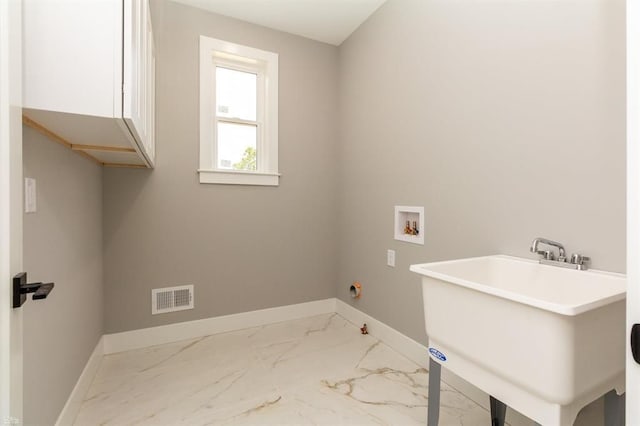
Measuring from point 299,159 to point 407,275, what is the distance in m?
1.38

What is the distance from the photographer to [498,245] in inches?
59.1

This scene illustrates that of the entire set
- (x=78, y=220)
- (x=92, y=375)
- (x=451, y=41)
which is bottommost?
(x=92, y=375)

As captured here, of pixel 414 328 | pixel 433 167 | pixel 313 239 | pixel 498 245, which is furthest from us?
pixel 313 239

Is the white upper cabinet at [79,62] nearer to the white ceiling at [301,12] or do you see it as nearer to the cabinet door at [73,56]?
the cabinet door at [73,56]

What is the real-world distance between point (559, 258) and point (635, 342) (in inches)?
31.9

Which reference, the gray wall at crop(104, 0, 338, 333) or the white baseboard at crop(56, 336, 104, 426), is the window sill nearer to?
the gray wall at crop(104, 0, 338, 333)

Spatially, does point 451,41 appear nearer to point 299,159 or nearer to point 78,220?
point 299,159

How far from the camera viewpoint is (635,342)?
1.72 feet

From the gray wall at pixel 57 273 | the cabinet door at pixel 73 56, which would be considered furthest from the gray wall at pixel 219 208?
the cabinet door at pixel 73 56

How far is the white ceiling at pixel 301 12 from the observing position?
89.5 inches

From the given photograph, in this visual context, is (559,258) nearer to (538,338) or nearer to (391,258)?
(538,338)

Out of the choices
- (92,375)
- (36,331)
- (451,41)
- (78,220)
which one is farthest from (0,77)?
(451,41)

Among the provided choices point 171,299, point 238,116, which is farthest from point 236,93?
point 171,299

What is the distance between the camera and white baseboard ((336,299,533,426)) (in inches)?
60.3
